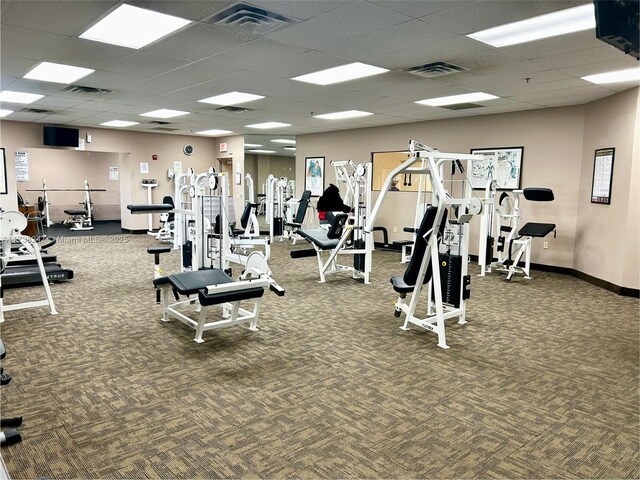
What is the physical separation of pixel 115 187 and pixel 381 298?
37.5 feet

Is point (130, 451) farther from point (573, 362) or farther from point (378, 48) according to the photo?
point (378, 48)

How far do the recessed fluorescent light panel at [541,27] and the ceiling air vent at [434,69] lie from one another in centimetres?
71

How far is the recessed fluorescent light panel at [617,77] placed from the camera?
469 cm

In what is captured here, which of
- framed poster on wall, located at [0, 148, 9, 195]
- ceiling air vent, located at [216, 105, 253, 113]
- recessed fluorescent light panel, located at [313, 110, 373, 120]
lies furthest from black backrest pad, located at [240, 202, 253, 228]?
framed poster on wall, located at [0, 148, 9, 195]

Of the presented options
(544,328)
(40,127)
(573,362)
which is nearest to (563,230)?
(544,328)

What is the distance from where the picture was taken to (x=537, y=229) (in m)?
6.49

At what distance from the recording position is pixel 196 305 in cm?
462

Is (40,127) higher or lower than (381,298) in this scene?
higher

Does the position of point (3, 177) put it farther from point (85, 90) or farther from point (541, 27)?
point (541, 27)

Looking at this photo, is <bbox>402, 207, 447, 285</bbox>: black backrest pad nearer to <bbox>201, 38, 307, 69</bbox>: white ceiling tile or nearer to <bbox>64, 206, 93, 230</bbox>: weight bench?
<bbox>201, 38, 307, 69</bbox>: white ceiling tile

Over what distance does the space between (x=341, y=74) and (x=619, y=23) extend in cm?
315

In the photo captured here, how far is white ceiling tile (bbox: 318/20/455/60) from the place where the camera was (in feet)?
11.5

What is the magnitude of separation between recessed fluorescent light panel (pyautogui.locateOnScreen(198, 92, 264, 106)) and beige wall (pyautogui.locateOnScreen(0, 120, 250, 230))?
15.7 ft

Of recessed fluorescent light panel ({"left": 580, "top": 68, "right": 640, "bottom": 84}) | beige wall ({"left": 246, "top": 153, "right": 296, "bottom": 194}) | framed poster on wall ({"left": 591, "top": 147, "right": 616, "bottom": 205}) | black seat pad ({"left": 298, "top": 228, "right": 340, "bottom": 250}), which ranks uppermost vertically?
recessed fluorescent light panel ({"left": 580, "top": 68, "right": 640, "bottom": 84})
